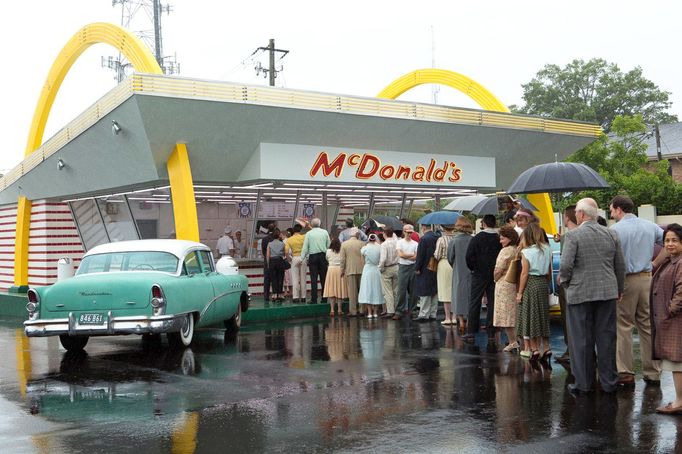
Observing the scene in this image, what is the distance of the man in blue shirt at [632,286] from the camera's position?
7766 mm

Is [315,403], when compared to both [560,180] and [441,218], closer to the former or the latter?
[560,180]

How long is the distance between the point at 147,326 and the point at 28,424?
319 cm

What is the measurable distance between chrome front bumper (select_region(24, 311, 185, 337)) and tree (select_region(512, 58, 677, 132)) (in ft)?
166

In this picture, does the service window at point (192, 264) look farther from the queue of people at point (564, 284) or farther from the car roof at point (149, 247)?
the queue of people at point (564, 284)

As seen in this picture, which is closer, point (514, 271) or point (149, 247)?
point (514, 271)

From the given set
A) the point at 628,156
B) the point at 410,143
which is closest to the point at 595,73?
the point at 628,156

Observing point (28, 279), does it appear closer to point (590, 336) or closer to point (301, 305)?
point (301, 305)

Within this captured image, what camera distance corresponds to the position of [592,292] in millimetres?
7281

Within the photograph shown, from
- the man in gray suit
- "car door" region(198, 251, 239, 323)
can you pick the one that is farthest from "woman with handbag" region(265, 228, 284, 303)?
the man in gray suit

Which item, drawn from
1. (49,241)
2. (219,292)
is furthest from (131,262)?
(49,241)

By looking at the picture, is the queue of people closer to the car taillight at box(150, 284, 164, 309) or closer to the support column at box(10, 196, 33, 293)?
the car taillight at box(150, 284, 164, 309)

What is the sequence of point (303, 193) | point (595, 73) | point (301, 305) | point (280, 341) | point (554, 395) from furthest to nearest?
1. point (595, 73)
2. point (303, 193)
3. point (301, 305)
4. point (280, 341)
5. point (554, 395)

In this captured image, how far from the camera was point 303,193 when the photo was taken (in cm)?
1978

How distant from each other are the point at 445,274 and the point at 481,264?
2516 mm
